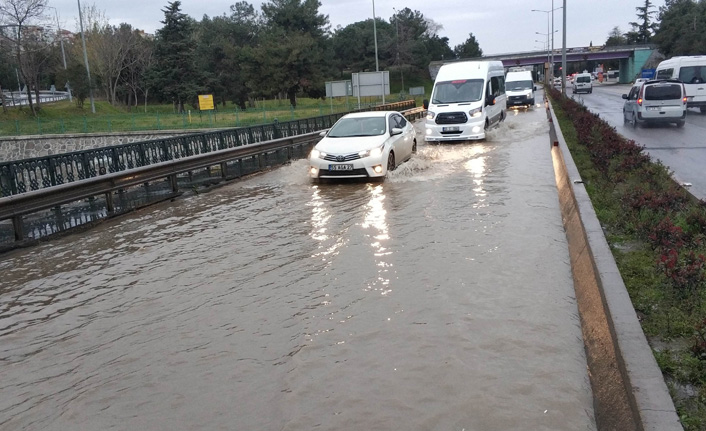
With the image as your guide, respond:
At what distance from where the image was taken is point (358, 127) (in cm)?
1535

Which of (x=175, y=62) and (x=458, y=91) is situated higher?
(x=175, y=62)

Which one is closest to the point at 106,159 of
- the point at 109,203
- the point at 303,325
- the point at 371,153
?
the point at 109,203

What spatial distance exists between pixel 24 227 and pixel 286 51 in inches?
2406

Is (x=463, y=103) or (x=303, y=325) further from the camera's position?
(x=463, y=103)

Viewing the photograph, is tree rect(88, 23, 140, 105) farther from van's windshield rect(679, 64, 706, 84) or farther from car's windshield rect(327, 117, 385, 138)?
car's windshield rect(327, 117, 385, 138)

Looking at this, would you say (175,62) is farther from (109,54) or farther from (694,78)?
(694,78)

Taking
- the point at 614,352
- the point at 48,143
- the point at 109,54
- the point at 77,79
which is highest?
the point at 109,54

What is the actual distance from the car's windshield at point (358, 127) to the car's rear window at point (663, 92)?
45.9 ft

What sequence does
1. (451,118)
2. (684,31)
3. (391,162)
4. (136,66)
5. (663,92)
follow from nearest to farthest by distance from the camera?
(391,162), (451,118), (663,92), (136,66), (684,31)

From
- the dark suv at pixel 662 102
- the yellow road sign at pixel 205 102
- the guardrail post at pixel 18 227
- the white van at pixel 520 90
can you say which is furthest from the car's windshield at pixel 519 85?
the guardrail post at pixel 18 227

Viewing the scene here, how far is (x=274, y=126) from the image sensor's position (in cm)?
2406

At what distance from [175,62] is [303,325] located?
64105mm

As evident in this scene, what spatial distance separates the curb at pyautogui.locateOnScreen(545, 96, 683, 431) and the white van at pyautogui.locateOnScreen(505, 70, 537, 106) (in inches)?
1450

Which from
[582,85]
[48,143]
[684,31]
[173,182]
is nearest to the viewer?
[173,182]
